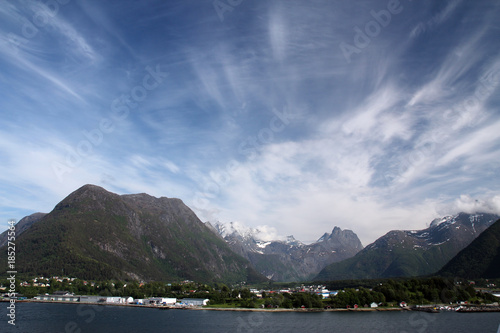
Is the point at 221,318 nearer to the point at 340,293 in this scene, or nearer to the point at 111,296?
the point at 340,293

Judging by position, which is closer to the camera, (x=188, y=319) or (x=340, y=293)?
(x=188, y=319)

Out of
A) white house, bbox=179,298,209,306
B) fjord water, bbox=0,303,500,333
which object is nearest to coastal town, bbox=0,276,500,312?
white house, bbox=179,298,209,306

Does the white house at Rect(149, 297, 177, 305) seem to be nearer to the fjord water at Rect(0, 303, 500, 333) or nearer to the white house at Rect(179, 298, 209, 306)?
the white house at Rect(179, 298, 209, 306)

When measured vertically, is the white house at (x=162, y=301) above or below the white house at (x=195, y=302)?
above

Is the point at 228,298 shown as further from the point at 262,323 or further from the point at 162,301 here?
the point at 262,323

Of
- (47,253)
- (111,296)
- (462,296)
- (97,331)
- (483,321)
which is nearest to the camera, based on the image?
(97,331)

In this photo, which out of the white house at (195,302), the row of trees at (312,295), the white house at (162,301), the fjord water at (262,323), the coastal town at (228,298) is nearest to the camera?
the fjord water at (262,323)

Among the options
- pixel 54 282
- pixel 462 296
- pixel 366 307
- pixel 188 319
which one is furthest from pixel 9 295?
pixel 462 296

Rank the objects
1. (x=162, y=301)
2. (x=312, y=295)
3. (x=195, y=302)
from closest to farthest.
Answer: (x=312, y=295) → (x=195, y=302) → (x=162, y=301)

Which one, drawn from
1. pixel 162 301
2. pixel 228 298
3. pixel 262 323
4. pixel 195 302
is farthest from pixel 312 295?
pixel 162 301

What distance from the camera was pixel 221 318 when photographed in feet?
306

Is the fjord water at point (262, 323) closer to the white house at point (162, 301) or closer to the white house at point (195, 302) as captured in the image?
the white house at point (195, 302)

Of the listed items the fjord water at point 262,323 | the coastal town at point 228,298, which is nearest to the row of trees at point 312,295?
the coastal town at point 228,298

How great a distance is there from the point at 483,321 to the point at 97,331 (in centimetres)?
9173
